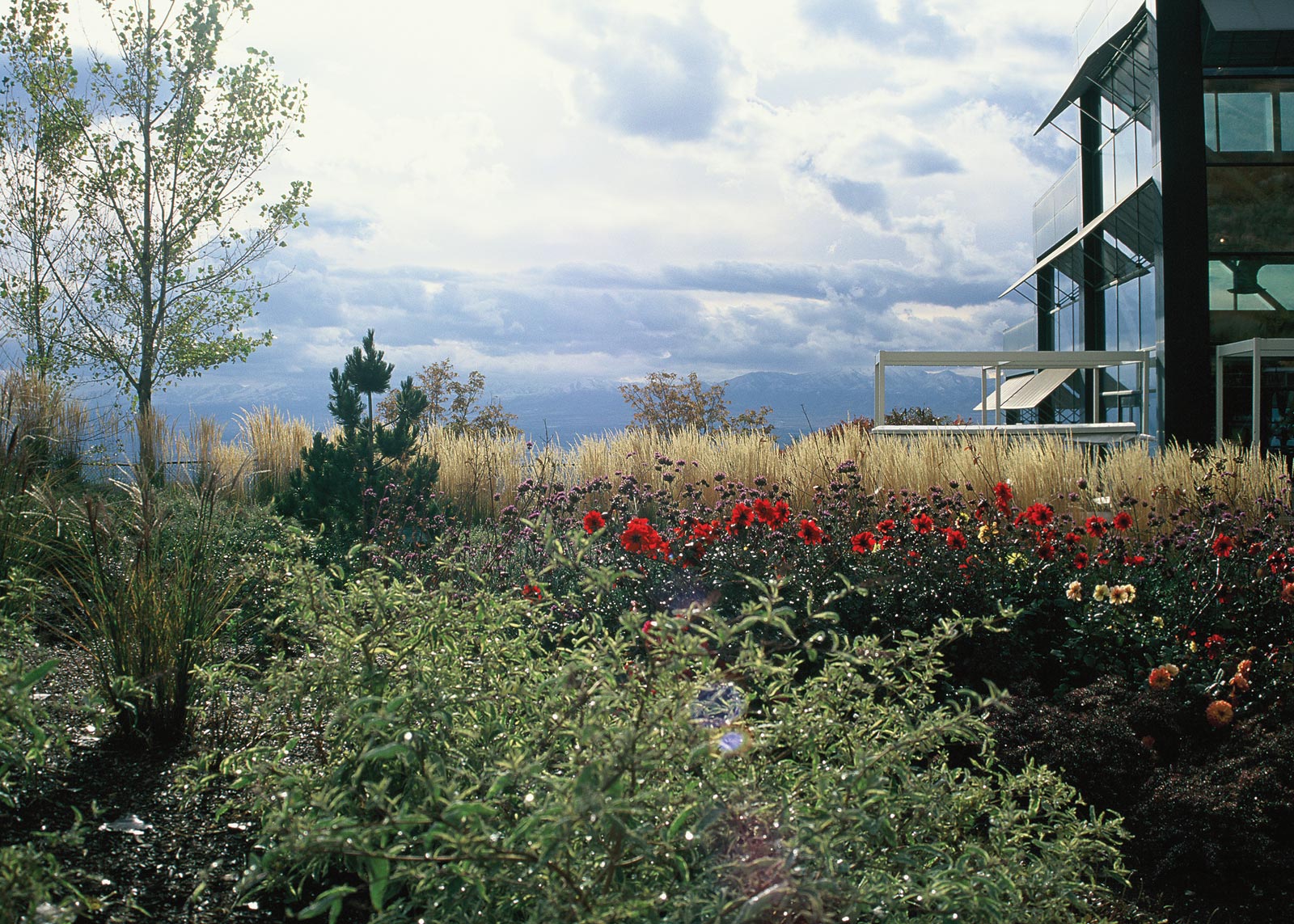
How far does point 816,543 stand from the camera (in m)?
3.90

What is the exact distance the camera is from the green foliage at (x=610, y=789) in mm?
1229

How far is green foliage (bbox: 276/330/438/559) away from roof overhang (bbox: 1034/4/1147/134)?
535 inches

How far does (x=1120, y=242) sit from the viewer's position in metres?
15.5

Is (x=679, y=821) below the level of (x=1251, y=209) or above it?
below

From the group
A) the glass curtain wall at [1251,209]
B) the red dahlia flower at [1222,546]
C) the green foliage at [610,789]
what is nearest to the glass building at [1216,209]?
the glass curtain wall at [1251,209]

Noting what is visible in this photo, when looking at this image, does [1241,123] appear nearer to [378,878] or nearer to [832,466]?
[832,466]

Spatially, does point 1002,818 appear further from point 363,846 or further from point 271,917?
point 271,917

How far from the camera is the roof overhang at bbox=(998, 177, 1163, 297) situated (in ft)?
45.2

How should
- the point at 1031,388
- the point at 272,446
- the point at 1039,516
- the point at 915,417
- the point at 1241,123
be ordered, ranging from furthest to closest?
the point at 1031,388 → the point at 915,417 → the point at 1241,123 → the point at 272,446 → the point at 1039,516

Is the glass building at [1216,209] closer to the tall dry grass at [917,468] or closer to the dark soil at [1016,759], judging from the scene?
the tall dry grass at [917,468]

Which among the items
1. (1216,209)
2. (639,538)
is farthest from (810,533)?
(1216,209)

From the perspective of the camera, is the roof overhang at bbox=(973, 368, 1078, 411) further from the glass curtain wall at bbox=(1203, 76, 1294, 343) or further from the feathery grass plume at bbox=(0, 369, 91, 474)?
the feathery grass plume at bbox=(0, 369, 91, 474)

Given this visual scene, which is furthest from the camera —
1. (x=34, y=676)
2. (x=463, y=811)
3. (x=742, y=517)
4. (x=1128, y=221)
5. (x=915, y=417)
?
(x=915, y=417)

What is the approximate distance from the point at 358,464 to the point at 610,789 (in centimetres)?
605
